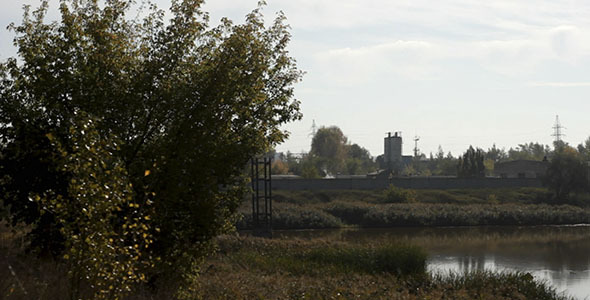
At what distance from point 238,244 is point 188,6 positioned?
14.8 metres

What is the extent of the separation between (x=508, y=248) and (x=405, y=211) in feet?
59.2

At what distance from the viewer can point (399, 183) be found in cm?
7375

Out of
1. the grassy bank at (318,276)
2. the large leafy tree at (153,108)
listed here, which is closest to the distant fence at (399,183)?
the grassy bank at (318,276)

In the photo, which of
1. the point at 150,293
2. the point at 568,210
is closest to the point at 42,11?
the point at 150,293

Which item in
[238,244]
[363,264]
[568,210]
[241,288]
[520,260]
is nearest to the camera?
[241,288]

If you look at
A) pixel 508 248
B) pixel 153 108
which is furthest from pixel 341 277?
pixel 508 248

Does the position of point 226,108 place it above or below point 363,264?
above

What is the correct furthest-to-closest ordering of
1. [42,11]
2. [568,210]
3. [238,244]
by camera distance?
[568,210]
[238,244]
[42,11]

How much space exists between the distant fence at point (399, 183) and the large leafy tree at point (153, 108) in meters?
52.7

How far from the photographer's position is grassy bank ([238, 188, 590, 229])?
Result: 53.2 metres

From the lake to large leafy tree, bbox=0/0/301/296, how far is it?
1380cm

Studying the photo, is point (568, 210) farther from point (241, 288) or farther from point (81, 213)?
point (81, 213)

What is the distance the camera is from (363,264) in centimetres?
2312

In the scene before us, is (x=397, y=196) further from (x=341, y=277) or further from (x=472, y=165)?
(x=341, y=277)
